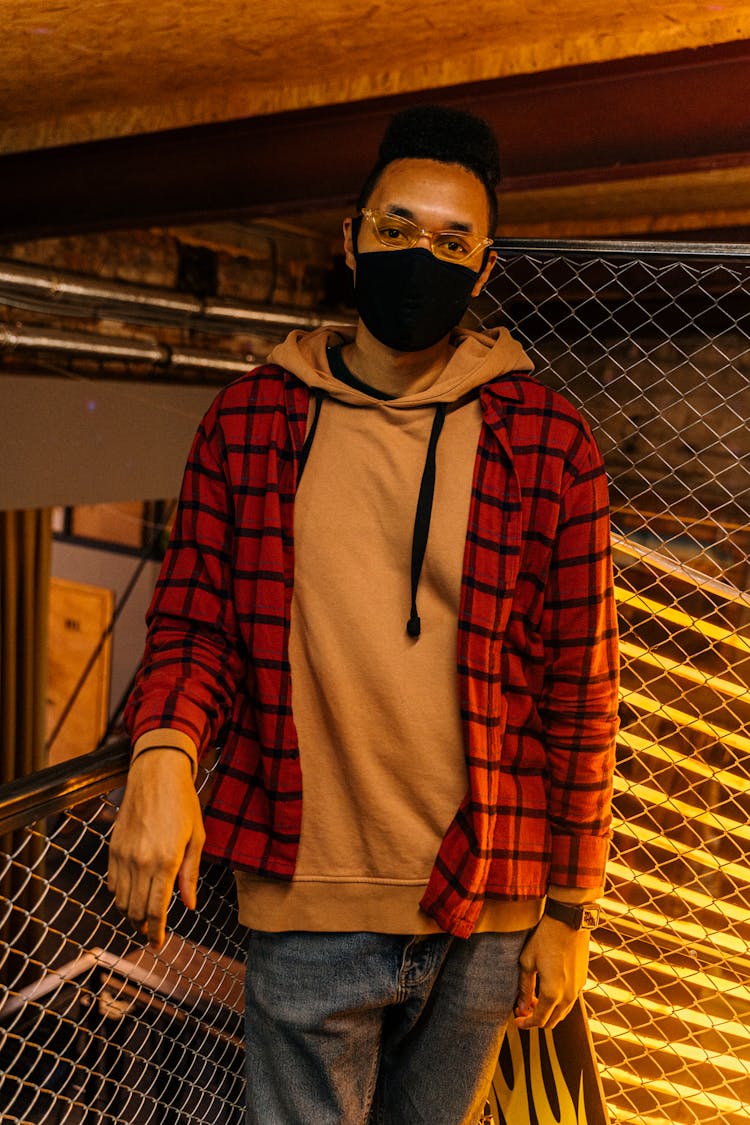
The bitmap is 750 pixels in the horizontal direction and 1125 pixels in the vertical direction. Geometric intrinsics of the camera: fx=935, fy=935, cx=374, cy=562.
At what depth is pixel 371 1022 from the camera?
1323 mm

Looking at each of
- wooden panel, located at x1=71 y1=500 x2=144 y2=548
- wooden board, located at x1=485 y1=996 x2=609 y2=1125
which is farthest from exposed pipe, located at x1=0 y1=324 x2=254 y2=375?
wooden board, located at x1=485 y1=996 x2=609 y2=1125

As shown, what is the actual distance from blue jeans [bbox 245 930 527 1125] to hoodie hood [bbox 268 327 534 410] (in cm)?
73

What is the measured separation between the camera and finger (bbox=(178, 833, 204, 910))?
3.67 ft

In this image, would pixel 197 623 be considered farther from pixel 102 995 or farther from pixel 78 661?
pixel 78 661

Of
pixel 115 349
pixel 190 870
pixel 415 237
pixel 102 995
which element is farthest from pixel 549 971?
pixel 115 349

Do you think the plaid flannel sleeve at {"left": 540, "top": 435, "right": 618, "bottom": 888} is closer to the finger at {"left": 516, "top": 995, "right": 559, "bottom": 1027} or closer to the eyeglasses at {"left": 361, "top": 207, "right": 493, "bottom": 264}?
the finger at {"left": 516, "top": 995, "right": 559, "bottom": 1027}

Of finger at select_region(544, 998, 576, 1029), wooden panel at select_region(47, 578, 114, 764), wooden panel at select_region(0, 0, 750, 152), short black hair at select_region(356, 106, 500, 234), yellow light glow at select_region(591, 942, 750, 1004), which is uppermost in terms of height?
wooden panel at select_region(0, 0, 750, 152)

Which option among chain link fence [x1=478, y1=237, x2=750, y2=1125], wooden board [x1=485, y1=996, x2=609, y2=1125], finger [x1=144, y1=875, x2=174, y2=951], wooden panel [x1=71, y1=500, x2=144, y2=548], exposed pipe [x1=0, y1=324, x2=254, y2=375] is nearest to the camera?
finger [x1=144, y1=875, x2=174, y2=951]

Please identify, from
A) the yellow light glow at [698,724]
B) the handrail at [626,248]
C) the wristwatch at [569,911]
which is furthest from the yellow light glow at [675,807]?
the handrail at [626,248]

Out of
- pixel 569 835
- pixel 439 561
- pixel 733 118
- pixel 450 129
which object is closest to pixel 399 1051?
pixel 569 835

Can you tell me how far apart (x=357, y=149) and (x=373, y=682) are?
172cm

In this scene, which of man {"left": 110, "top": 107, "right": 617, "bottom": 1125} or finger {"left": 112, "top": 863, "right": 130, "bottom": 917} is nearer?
finger {"left": 112, "top": 863, "right": 130, "bottom": 917}

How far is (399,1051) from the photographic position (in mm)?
1403

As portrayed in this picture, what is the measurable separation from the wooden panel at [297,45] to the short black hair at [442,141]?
0.79 m
